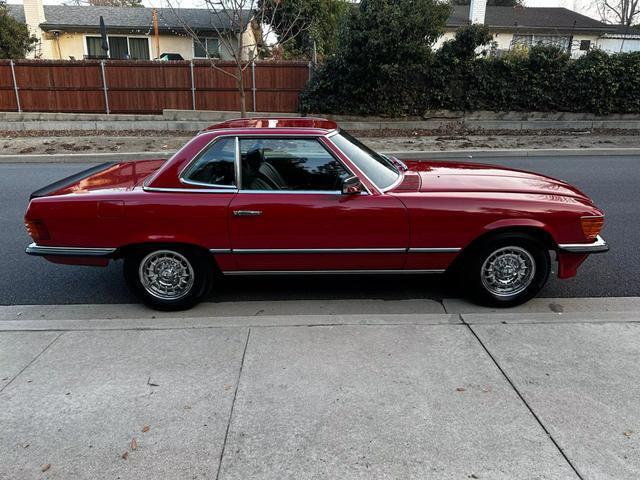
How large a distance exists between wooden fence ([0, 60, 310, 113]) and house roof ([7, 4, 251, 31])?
24.2ft

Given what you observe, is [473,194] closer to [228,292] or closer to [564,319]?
[564,319]

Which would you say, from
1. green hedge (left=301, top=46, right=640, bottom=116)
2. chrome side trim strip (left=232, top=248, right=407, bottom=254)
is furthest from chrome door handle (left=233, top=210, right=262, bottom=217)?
green hedge (left=301, top=46, right=640, bottom=116)

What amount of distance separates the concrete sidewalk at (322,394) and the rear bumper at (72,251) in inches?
20.1

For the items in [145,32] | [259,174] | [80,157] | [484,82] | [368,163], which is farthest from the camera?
[145,32]

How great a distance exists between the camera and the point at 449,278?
4891 mm

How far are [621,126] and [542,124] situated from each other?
2696 mm

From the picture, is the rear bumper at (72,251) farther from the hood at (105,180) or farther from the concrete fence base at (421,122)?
the concrete fence base at (421,122)

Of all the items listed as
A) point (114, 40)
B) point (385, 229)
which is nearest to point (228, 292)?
point (385, 229)

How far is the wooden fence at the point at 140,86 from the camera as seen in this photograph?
60.4 feet

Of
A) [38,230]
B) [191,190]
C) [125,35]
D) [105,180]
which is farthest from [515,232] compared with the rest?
[125,35]

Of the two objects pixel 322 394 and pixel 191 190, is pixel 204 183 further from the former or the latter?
pixel 322 394

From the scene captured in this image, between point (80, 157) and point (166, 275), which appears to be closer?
point (166, 275)

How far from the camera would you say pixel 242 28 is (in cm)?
1498

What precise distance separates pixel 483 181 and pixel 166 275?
279cm
